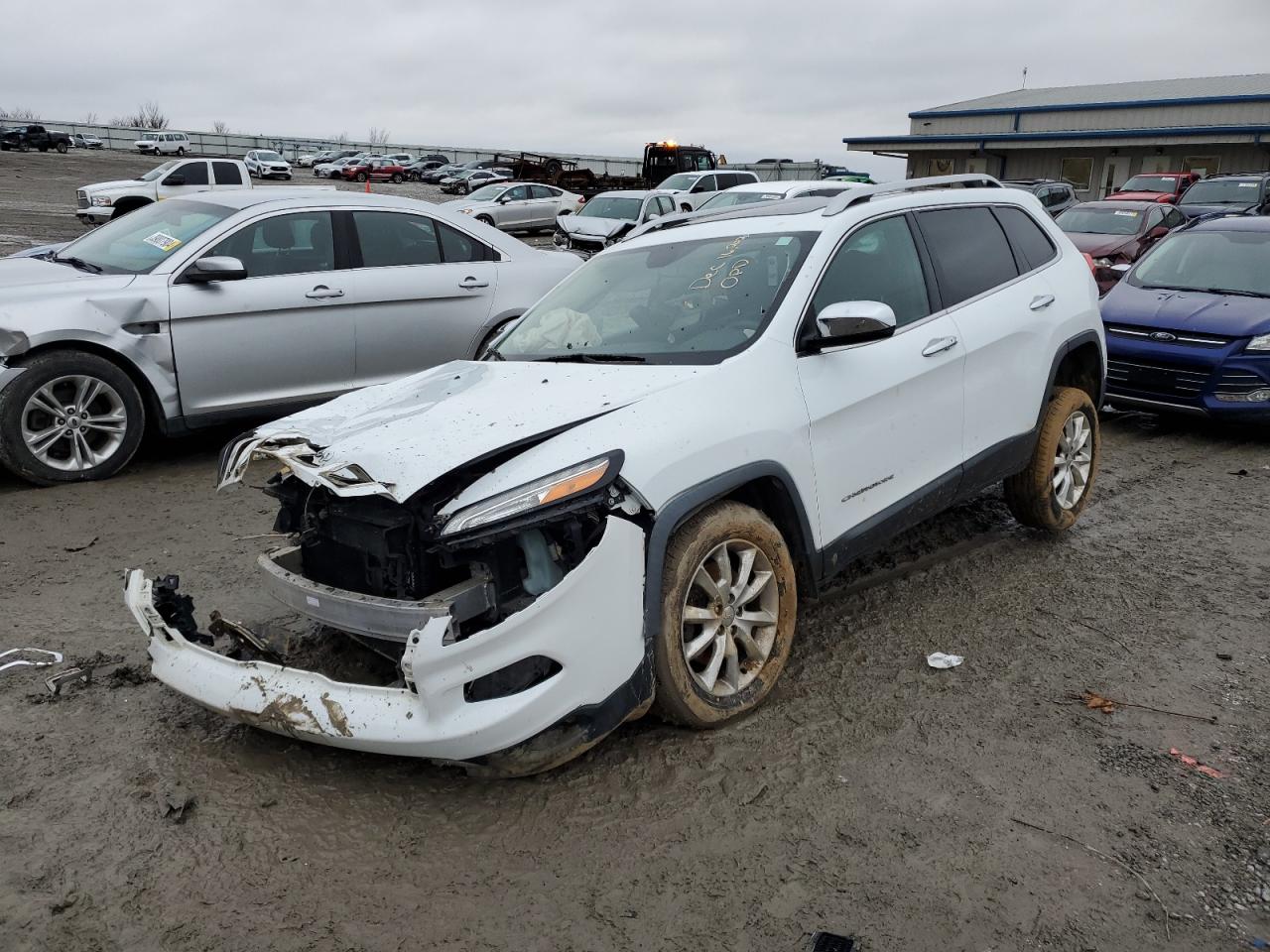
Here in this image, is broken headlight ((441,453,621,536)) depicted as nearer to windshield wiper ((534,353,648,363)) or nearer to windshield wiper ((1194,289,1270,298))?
windshield wiper ((534,353,648,363))

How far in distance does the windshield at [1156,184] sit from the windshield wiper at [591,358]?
2410 centimetres

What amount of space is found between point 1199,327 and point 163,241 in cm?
765

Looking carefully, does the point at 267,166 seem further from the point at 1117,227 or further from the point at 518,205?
the point at 1117,227

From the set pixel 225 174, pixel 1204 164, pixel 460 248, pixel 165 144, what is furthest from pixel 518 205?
pixel 165 144

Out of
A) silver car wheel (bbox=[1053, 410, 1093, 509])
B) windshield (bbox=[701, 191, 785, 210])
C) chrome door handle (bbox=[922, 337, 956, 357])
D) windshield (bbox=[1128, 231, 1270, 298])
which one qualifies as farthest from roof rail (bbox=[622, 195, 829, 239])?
windshield (bbox=[701, 191, 785, 210])

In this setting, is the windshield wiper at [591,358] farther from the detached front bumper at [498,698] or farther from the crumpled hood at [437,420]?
the detached front bumper at [498,698]

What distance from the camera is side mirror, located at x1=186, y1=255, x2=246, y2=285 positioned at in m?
6.13

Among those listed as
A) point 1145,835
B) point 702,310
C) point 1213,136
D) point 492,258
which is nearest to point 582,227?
point 492,258

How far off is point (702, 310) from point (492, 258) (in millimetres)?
4099

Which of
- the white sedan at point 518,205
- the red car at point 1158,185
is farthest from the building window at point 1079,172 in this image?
the white sedan at point 518,205

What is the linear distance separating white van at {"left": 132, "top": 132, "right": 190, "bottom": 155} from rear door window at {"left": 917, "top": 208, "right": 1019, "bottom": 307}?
6121 centimetres

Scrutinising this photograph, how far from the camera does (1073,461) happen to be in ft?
18.0

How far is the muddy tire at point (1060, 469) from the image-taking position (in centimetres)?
521

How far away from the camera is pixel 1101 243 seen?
1485 cm
